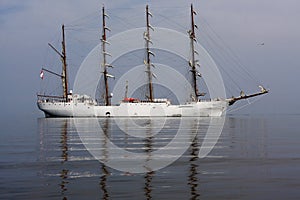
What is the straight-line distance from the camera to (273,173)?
68.0 feet

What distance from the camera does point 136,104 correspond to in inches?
5300

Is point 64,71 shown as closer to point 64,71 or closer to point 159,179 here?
point 64,71

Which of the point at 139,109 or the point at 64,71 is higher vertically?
the point at 64,71

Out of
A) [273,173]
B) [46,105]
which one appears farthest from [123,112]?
[273,173]

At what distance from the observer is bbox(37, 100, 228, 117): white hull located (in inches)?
5217

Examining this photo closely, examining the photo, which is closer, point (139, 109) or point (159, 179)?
point (159, 179)

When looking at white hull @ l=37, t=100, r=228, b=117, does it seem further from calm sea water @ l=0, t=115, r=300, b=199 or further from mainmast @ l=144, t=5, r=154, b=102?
calm sea water @ l=0, t=115, r=300, b=199

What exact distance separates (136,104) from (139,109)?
6.07 feet

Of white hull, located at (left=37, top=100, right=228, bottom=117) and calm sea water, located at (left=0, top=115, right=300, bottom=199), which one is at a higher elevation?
white hull, located at (left=37, top=100, right=228, bottom=117)

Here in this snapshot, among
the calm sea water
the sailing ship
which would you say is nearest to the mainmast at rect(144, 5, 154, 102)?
the sailing ship

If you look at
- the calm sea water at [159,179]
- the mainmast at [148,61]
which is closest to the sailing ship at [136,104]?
the mainmast at [148,61]

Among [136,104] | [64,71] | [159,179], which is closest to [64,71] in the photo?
[64,71]

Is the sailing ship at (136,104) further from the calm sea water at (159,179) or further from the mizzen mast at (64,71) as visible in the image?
the calm sea water at (159,179)

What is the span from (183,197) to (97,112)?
123 metres
